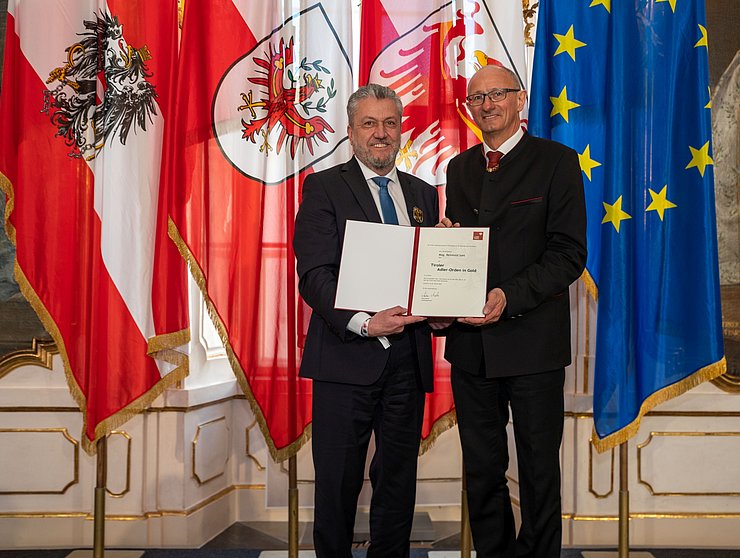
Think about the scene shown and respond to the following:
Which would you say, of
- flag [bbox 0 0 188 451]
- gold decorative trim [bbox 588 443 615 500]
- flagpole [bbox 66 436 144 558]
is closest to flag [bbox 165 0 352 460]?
flag [bbox 0 0 188 451]

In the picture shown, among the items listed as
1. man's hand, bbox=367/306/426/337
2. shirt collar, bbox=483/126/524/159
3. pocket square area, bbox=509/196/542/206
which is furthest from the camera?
shirt collar, bbox=483/126/524/159

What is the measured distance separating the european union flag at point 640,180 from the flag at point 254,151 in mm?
925

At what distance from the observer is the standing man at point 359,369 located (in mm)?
2301

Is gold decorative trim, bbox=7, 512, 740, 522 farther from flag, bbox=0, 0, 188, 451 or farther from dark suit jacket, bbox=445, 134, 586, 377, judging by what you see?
dark suit jacket, bbox=445, 134, 586, 377

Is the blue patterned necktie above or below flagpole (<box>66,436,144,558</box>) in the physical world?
above

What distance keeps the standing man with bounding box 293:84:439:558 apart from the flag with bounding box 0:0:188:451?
0.84m

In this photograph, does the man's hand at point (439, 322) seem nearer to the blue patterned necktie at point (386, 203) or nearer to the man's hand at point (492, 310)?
the man's hand at point (492, 310)

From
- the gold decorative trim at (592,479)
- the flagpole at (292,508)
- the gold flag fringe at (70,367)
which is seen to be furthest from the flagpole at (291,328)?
the gold decorative trim at (592,479)

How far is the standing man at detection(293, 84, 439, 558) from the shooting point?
2.30 m

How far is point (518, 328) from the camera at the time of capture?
2.27 m

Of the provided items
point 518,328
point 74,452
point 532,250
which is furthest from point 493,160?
point 74,452

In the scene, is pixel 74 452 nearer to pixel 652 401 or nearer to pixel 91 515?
pixel 91 515

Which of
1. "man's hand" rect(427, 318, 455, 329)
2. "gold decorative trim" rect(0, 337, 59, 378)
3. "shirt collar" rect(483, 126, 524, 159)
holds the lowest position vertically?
"gold decorative trim" rect(0, 337, 59, 378)

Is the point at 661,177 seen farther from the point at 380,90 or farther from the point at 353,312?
the point at 353,312
